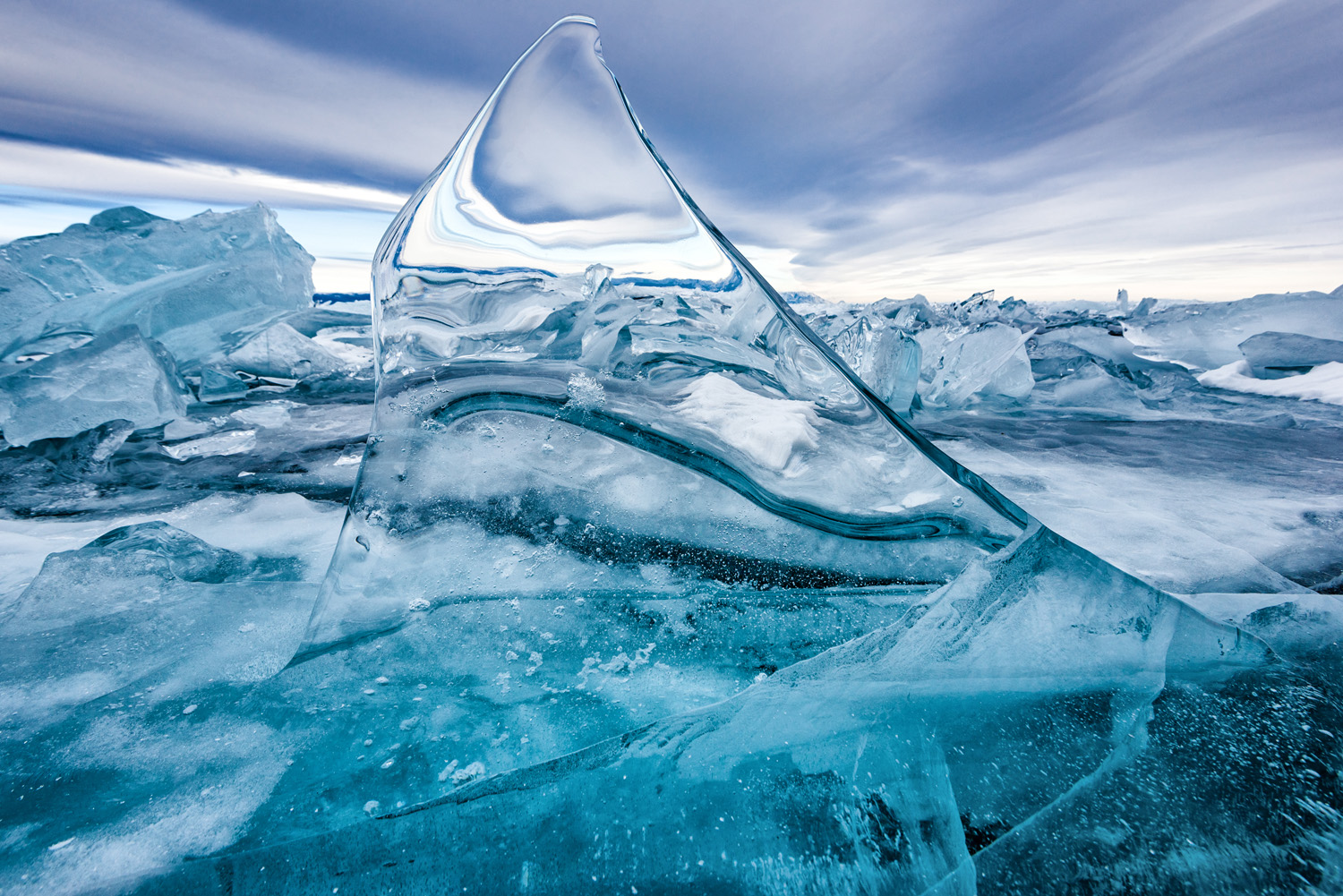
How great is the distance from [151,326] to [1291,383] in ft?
28.3

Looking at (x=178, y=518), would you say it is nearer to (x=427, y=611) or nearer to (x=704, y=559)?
(x=427, y=611)

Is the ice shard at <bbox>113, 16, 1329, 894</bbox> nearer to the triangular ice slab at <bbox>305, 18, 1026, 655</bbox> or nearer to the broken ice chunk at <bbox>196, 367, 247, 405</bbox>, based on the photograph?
the triangular ice slab at <bbox>305, 18, 1026, 655</bbox>

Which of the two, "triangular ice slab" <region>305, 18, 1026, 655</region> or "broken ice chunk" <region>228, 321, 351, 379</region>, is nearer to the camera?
"triangular ice slab" <region>305, 18, 1026, 655</region>

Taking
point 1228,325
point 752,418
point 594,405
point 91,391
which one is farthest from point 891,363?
point 1228,325

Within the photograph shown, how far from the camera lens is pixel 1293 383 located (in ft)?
14.4

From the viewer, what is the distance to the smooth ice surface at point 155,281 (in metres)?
3.47

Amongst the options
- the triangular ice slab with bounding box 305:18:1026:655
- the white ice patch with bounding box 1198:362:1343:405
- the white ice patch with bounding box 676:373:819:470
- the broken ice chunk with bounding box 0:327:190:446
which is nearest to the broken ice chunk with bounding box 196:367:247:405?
the broken ice chunk with bounding box 0:327:190:446

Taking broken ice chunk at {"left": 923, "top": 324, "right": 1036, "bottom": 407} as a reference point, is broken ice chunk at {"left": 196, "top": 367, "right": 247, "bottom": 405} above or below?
below

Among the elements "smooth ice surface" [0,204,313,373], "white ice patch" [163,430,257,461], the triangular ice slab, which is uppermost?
the triangular ice slab

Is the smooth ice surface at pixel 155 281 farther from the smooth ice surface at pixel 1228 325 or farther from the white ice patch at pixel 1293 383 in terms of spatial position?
the smooth ice surface at pixel 1228 325

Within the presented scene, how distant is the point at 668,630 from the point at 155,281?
4.98 meters

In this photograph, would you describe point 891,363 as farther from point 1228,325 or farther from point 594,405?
point 1228,325

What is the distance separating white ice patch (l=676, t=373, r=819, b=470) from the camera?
1180mm

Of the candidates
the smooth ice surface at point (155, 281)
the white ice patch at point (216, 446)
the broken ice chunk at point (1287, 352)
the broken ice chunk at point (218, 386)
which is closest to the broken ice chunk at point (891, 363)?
the white ice patch at point (216, 446)
